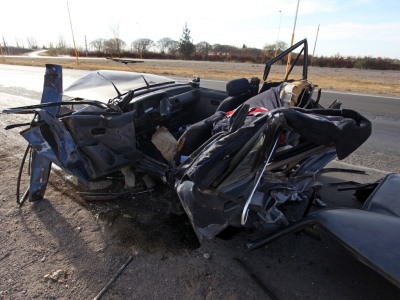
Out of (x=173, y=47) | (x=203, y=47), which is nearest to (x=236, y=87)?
(x=173, y=47)

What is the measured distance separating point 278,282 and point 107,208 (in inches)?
77.6

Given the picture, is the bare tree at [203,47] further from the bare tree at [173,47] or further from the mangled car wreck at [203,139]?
the mangled car wreck at [203,139]

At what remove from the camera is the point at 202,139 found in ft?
9.32

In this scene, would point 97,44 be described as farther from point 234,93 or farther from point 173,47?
point 234,93

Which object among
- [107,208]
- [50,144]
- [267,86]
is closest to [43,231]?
[107,208]

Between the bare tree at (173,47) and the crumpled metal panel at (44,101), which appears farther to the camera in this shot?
the bare tree at (173,47)

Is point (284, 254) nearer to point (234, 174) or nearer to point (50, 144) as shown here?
point (234, 174)

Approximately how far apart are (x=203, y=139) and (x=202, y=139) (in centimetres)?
1

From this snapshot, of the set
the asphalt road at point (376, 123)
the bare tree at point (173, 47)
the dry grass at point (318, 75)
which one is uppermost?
the bare tree at point (173, 47)

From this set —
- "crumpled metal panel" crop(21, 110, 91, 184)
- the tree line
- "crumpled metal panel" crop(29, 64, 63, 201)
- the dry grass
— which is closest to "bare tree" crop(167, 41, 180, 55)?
the tree line

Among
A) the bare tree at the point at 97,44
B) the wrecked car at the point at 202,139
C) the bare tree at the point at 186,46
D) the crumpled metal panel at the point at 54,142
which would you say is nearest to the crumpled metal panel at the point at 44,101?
the wrecked car at the point at 202,139

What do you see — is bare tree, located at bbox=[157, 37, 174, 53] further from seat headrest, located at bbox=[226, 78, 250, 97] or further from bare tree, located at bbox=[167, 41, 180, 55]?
seat headrest, located at bbox=[226, 78, 250, 97]

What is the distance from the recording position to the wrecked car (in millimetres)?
1899

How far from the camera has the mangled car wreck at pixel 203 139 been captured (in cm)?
190
